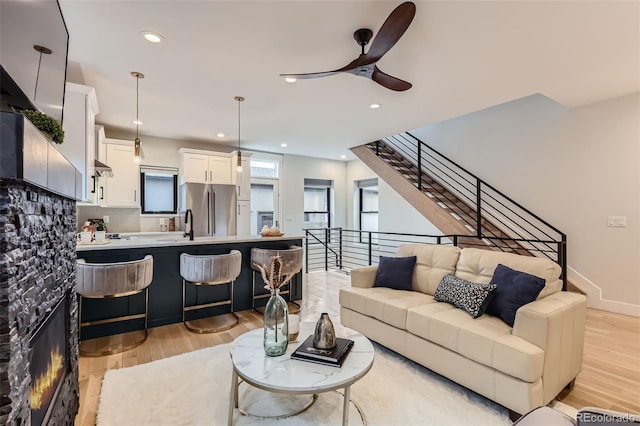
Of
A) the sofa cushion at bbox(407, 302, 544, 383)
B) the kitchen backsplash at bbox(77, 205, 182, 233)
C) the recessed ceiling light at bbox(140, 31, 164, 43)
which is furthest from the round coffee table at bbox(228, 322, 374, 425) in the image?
the kitchen backsplash at bbox(77, 205, 182, 233)

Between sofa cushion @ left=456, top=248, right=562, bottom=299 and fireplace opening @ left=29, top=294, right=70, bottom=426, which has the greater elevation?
sofa cushion @ left=456, top=248, right=562, bottom=299

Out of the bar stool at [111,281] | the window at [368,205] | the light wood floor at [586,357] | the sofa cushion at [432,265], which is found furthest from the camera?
the window at [368,205]

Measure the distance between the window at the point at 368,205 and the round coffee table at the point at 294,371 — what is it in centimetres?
620

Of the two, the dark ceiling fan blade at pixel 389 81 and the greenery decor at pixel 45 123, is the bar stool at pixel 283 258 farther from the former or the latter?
the greenery decor at pixel 45 123

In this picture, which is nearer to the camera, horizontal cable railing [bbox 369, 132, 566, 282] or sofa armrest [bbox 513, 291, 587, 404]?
sofa armrest [bbox 513, 291, 587, 404]

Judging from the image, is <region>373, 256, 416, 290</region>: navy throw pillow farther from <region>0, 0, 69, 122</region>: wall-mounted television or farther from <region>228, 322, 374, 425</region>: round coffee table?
<region>0, 0, 69, 122</region>: wall-mounted television

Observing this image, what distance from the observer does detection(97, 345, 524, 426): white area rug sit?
6.05ft

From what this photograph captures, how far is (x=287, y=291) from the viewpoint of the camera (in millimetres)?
4359

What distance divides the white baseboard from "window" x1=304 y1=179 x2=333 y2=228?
5.11 meters

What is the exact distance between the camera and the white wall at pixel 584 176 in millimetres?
3803

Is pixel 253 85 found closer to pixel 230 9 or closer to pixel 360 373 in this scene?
pixel 230 9

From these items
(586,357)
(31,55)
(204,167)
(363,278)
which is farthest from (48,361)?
(204,167)

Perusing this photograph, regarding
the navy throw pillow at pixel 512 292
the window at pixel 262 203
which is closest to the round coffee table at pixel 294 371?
the navy throw pillow at pixel 512 292

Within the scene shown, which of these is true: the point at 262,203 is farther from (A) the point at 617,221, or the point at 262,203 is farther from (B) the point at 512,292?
(A) the point at 617,221
